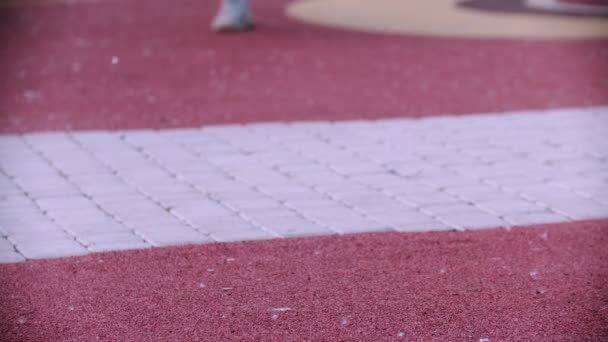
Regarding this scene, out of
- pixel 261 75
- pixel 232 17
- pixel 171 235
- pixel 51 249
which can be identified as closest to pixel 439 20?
pixel 232 17

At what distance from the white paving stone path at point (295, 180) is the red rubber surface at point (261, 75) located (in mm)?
604

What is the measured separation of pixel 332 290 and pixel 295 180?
224cm

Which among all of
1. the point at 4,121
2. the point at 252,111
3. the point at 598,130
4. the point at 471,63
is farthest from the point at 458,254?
the point at 471,63

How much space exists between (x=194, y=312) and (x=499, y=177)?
10.5ft

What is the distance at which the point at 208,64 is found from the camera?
39.7 feet

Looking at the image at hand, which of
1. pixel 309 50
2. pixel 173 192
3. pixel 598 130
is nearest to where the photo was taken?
pixel 173 192

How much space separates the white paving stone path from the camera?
20.8 ft

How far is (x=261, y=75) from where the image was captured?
11.3 meters

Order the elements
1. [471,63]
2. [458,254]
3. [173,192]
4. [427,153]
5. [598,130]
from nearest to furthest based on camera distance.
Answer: [458,254]
[173,192]
[427,153]
[598,130]
[471,63]

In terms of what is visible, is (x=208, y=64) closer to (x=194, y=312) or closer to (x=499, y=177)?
(x=499, y=177)

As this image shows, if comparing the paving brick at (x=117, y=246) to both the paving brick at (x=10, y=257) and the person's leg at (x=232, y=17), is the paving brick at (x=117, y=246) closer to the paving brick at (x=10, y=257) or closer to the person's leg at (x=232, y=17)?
the paving brick at (x=10, y=257)

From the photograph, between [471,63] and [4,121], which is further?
[471,63]

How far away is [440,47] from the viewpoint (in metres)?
13.2

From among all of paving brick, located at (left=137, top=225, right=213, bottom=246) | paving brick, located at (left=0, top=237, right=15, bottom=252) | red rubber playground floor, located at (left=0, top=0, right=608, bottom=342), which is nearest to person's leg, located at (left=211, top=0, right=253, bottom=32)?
red rubber playground floor, located at (left=0, top=0, right=608, bottom=342)
